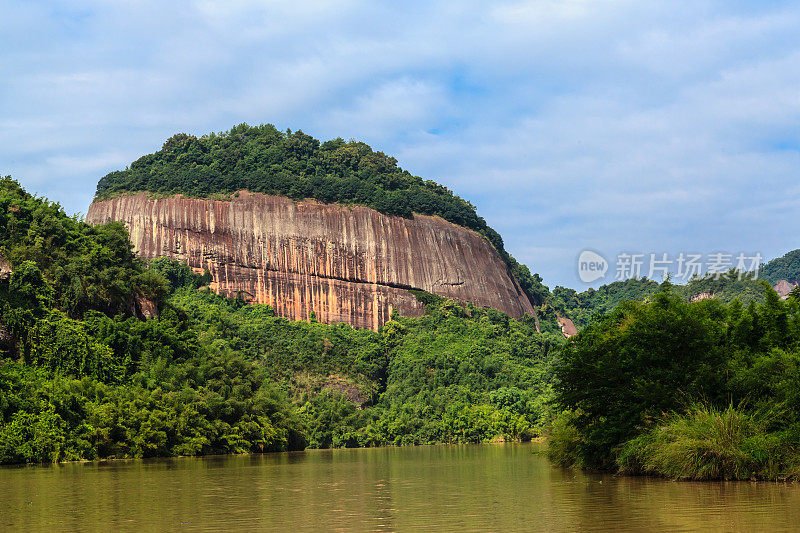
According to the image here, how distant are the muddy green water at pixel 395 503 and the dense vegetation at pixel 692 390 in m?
0.78

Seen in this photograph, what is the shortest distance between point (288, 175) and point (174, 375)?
57.1 metres

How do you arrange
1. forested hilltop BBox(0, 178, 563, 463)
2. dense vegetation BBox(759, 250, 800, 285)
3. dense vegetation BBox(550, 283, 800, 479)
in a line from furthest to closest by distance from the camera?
1. dense vegetation BBox(759, 250, 800, 285)
2. forested hilltop BBox(0, 178, 563, 463)
3. dense vegetation BBox(550, 283, 800, 479)

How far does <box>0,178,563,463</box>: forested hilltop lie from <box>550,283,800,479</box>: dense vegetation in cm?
411

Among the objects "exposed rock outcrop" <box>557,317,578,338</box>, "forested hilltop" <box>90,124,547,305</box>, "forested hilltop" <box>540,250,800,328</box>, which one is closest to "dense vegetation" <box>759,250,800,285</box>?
"forested hilltop" <box>540,250,800,328</box>

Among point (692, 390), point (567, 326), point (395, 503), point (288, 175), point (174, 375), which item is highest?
point (288, 175)

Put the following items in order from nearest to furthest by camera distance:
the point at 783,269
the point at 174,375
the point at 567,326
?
the point at 174,375, the point at 567,326, the point at 783,269

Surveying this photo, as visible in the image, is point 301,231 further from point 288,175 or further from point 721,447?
point 721,447

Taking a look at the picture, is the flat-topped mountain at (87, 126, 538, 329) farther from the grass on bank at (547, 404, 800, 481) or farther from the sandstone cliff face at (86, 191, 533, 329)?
the grass on bank at (547, 404, 800, 481)

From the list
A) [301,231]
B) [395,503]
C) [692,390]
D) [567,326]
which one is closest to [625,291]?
[567,326]

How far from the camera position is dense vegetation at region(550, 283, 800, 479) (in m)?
18.8

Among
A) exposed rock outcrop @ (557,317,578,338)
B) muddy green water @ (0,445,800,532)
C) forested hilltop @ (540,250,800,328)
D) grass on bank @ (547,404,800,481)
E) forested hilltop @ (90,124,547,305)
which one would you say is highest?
forested hilltop @ (90,124,547,305)

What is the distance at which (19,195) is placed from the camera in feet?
168

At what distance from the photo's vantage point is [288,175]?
330 feet

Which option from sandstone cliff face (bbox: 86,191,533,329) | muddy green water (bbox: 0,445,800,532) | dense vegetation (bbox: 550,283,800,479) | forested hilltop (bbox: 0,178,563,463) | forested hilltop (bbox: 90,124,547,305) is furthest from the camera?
forested hilltop (bbox: 90,124,547,305)
